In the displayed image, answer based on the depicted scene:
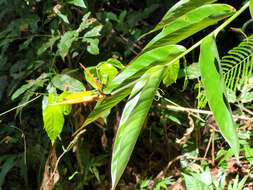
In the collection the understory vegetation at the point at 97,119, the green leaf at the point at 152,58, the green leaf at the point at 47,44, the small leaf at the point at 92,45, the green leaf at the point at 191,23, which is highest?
the green leaf at the point at 191,23

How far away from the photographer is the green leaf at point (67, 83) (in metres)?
2.03

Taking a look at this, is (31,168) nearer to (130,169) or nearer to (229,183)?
(130,169)

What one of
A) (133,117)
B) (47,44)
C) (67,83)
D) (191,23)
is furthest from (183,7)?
(47,44)

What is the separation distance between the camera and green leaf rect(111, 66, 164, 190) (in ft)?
1.81

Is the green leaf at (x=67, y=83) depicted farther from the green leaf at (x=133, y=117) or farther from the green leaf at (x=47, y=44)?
the green leaf at (x=133, y=117)

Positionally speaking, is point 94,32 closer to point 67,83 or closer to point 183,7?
point 67,83

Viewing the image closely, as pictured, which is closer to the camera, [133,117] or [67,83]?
[133,117]

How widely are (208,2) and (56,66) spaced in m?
1.75

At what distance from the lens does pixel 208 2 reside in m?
0.64

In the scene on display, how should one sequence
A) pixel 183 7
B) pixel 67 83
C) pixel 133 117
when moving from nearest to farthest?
pixel 133 117, pixel 183 7, pixel 67 83

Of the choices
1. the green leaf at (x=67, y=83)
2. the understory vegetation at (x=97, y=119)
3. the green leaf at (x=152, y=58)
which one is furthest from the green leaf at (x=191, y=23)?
the green leaf at (x=67, y=83)

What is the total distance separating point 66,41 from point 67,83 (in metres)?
0.16

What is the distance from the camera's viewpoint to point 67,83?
6.73 ft

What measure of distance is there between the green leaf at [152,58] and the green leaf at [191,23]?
0.01 m
